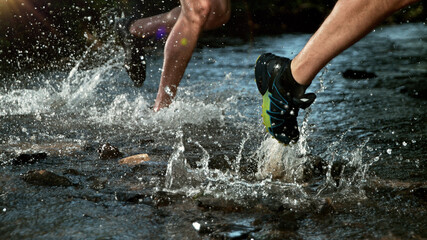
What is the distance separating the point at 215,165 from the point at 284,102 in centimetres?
47

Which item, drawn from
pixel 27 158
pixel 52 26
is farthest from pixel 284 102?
pixel 52 26

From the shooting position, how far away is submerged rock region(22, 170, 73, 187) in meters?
2.00

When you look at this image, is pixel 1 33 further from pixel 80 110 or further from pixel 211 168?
pixel 211 168

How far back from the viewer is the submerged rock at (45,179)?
2.00 meters

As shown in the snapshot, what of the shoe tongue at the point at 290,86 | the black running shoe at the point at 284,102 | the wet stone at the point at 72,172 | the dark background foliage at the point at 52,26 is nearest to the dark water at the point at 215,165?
the wet stone at the point at 72,172

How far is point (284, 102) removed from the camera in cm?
225

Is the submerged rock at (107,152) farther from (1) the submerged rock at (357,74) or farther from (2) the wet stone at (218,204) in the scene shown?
(1) the submerged rock at (357,74)

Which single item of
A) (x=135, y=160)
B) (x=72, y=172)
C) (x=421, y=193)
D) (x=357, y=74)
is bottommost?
(x=357, y=74)

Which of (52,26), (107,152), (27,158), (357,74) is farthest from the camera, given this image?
(52,26)

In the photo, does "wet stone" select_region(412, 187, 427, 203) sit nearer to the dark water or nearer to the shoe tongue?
the dark water

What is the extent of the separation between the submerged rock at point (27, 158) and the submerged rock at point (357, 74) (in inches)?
132

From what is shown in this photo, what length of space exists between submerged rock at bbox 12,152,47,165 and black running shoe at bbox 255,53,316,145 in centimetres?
115

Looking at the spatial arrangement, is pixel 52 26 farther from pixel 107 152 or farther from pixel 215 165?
pixel 215 165

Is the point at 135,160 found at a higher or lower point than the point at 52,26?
lower
